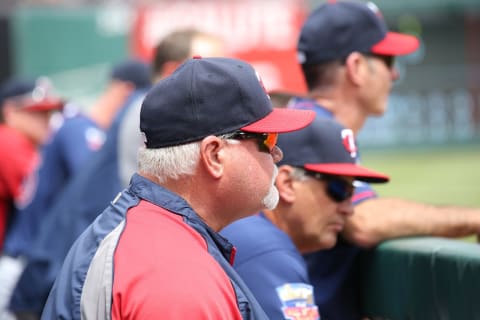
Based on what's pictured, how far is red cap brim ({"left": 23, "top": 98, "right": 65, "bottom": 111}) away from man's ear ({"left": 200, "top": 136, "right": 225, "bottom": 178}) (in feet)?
15.2

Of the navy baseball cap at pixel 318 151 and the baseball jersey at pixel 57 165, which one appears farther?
the baseball jersey at pixel 57 165

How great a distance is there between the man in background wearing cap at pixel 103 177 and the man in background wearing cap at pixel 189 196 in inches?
82.1

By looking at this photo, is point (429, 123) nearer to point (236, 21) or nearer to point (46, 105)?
point (236, 21)

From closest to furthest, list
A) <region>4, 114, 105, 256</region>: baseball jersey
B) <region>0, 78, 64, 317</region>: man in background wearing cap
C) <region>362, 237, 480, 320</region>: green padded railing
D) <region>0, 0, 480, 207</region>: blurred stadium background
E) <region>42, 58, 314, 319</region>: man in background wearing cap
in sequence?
<region>42, 58, 314, 319</region>: man in background wearing cap, <region>362, 237, 480, 320</region>: green padded railing, <region>4, 114, 105, 256</region>: baseball jersey, <region>0, 78, 64, 317</region>: man in background wearing cap, <region>0, 0, 480, 207</region>: blurred stadium background

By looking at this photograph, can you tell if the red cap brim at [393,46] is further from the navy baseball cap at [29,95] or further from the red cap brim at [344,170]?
the navy baseball cap at [29,95]

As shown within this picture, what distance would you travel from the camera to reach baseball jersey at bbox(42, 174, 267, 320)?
192 centimetres

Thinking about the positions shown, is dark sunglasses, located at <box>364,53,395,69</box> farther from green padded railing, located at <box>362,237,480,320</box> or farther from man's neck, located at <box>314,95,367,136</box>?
green padded railing, located at <box>362,237,480,320</box>

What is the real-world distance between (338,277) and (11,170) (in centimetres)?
369

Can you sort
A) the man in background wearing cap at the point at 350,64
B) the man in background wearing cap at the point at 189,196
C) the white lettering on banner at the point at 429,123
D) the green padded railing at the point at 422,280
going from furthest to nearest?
the white lettering on banner at the point at 429,123 → the man in background wearing cap at the point at 350,64 → the green padded railing at the point at 422,280 → the man in background wearing cap at the point at 189,196

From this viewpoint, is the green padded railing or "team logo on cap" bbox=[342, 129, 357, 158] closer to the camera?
the green padded railing

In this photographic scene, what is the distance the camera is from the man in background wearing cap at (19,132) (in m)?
6.54

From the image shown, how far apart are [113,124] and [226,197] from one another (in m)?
2.32

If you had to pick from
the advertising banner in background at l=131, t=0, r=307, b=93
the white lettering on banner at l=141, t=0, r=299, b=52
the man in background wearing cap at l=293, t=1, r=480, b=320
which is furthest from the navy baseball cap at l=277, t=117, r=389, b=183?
the white lettering on banner at l=141, t=0, r=299, b=52

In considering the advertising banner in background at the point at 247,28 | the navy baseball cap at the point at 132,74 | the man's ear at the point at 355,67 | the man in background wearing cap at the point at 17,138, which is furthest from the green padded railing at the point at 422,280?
the advertising banner in background at the point at 247,28
